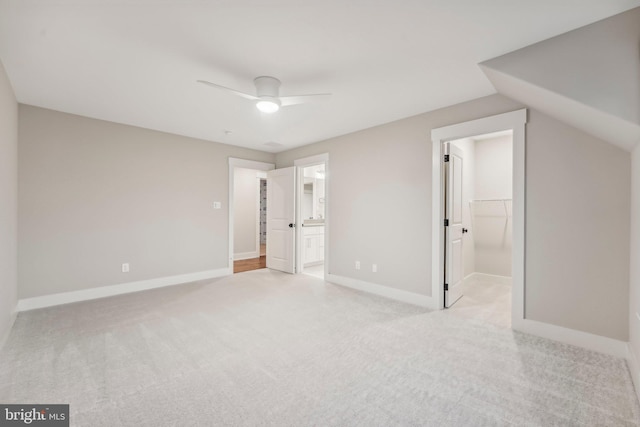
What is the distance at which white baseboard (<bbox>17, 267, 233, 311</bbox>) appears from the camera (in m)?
3.31

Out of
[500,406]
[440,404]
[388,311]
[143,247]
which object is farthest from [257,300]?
[500,406]

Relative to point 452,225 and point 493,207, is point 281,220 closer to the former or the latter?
point 452,225

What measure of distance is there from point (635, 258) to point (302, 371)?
261 cm

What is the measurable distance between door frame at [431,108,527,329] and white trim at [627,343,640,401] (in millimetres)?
707

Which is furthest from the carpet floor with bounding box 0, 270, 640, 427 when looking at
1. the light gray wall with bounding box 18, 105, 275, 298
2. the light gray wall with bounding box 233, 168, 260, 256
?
the light gray wall with bounding box 233, 168, 260, 256

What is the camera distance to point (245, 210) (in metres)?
7.30

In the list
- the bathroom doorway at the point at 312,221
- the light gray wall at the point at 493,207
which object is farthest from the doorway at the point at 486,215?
the bathroom doorway at the point at 312,221

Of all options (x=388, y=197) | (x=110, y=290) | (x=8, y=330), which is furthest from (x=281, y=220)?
(x=8, y=330)

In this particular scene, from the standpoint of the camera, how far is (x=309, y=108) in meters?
3.32

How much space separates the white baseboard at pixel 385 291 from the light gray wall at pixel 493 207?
7.41ft

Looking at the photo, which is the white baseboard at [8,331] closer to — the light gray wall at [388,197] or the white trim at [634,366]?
the light gray wall at [388,197]

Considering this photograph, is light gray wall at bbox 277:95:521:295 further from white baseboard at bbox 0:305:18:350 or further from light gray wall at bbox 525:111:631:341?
white baseboard at bbox 0:305:18:350

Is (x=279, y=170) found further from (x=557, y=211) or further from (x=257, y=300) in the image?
(x=557, y=211)

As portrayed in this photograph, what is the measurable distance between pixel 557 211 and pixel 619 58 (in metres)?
1.29
